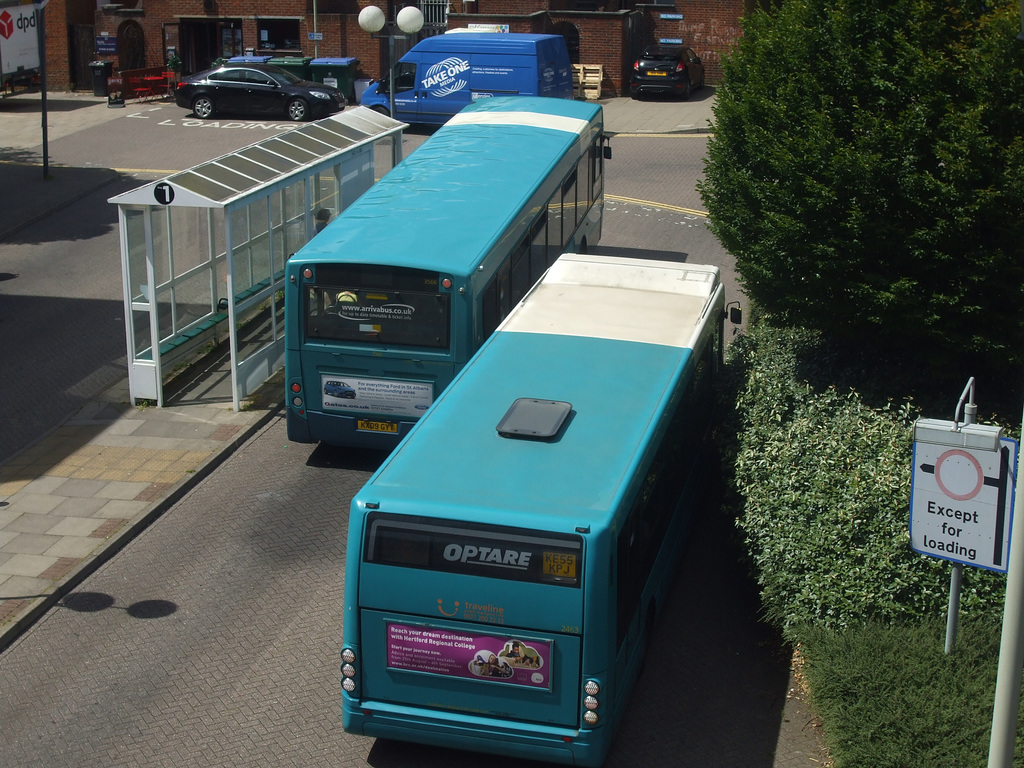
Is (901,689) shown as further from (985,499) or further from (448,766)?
(448,766)

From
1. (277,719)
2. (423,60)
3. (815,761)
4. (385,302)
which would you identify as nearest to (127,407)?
(385,302)

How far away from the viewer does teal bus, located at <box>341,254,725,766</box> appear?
741cm

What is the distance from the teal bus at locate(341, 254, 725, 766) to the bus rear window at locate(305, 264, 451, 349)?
3.28 metres

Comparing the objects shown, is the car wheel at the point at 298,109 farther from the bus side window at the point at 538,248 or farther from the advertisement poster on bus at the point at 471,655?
the advertisement poster on bus at the point at 471,655

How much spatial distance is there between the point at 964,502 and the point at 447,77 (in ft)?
83.6

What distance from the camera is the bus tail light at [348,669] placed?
25.5 feet

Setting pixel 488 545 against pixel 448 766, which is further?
pixel 448 766

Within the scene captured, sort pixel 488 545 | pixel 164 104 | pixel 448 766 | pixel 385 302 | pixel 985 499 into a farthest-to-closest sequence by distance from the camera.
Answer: pixel 164 104, pixel 385 302, pixel 448 766, pixel 488 545, pixel 985 499

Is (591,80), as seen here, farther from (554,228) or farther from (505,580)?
(505,580)

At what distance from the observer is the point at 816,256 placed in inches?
397

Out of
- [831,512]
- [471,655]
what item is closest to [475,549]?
[471,655]

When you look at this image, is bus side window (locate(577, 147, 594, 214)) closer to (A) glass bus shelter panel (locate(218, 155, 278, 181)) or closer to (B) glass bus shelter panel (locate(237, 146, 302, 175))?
(B) glass bus shelter panel (locate(237, 146, 302, 175))

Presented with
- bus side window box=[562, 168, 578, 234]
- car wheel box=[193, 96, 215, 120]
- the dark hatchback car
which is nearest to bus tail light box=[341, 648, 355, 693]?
bus side window box=[562, 168, 578, 234]

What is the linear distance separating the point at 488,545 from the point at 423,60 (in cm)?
2508
